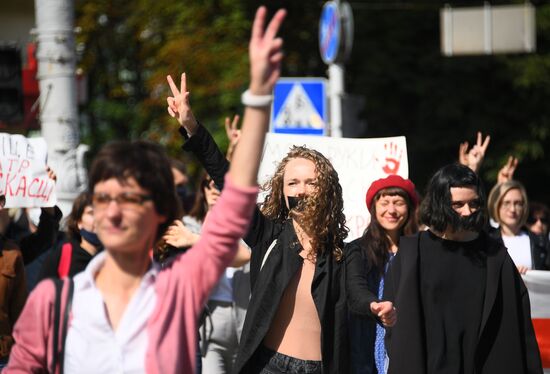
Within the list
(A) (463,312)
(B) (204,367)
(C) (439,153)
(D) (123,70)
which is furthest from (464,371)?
(D) (123,70)

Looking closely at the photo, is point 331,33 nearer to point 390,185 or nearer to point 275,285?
point 390,185

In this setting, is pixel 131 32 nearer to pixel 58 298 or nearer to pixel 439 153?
pixel 439 153

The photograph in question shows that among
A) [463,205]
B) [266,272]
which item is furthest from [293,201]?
[463,205]

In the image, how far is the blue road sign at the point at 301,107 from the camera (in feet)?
41.1

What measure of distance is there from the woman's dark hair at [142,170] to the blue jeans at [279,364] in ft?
Answer: 5.99

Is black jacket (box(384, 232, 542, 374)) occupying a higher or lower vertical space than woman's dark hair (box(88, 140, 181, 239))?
lower

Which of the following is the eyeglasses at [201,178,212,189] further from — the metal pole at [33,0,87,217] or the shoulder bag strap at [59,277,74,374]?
the shoulder bag strap at [59,277,74,374]

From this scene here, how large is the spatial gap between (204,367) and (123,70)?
19.4 metres

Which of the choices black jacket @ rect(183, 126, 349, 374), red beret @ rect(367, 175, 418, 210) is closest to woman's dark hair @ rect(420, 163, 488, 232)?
black jacket @ rect(183, 126, 349, 374)

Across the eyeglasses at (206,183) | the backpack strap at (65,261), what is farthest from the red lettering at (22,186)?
the backpack strap at (65,261)

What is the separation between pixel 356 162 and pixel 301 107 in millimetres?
4605

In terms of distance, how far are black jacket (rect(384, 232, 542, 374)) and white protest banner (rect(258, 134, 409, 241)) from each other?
1.92m

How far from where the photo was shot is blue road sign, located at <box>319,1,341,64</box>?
46.9 ft

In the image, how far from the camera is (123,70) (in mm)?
27359
